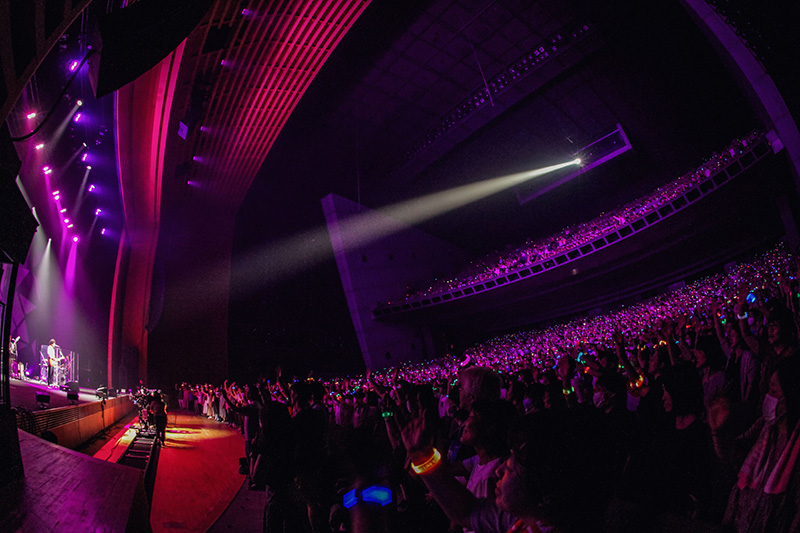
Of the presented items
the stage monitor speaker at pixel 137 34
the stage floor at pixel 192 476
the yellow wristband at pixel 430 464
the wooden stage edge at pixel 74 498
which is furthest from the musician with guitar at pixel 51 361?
the yellow wristband at pixel 430 464

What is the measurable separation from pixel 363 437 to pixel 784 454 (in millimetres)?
2204

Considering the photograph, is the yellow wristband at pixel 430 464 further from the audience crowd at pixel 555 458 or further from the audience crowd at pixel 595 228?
the audience crowd at pixel 595 228

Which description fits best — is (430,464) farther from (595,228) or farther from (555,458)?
(595,228)

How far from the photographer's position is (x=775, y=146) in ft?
39.7

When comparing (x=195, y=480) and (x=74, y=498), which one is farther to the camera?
(x=195, y=480)

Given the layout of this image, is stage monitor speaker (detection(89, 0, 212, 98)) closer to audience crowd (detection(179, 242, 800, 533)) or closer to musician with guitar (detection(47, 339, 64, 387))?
audience crowd (detection(179, 242, 800, 533))

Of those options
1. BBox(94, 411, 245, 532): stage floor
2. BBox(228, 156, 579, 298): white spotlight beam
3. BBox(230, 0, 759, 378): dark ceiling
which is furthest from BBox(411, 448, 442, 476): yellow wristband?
BBox(228, 156, 579, 298): white spotlight beam

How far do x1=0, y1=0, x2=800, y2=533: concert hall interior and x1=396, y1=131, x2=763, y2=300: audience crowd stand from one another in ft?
0.49

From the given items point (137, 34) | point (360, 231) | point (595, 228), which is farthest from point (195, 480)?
point (360, 231)

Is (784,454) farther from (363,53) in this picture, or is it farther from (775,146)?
(363,53)

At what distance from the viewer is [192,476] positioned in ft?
21.6

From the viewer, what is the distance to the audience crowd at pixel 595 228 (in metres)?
14.3

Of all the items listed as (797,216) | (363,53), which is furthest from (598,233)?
(363,53)

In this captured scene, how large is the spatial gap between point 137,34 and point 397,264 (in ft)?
74.2
